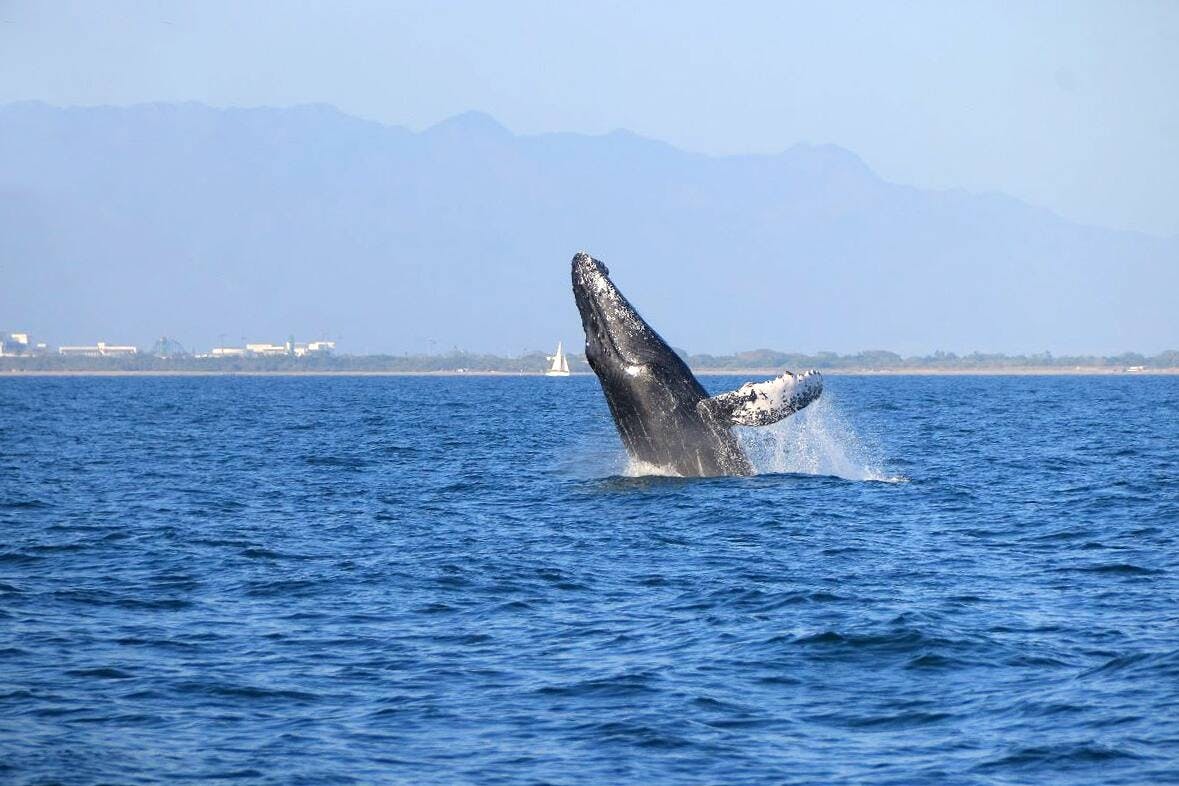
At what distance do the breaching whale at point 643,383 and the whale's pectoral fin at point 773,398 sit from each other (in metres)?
0.03

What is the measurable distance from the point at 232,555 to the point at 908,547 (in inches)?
326

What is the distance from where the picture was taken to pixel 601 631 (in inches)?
544

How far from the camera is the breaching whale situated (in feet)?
68.3

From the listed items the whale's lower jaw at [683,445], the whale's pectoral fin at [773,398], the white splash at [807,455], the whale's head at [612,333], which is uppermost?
the whale's head at [612,333]

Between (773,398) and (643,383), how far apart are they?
1935mm

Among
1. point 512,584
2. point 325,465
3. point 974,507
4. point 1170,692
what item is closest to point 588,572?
point 512,584

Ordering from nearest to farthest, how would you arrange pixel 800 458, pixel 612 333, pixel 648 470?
pixel 612 333 < pixel 648 470 < pixel 800 458

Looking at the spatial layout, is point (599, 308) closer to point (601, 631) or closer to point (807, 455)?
point (601, 631)

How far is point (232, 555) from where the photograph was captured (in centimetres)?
1892

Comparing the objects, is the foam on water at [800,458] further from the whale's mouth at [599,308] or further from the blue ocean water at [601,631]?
the whale's mouth at [599,308]

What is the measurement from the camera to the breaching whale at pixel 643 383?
68.3ft

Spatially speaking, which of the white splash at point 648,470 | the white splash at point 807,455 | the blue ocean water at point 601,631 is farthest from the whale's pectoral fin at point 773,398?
the white splash at point 807,455

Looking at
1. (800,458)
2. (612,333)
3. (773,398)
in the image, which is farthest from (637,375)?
(800,458)

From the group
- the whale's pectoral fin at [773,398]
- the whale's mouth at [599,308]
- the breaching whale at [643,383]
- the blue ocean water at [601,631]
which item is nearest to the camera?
the blue ocean water at [601,631]
